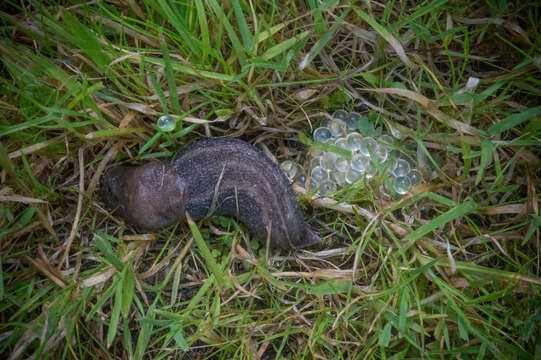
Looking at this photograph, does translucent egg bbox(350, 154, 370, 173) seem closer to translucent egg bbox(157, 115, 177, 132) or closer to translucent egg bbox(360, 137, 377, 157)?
translucent egg bbox(360, 137, 377, 157)

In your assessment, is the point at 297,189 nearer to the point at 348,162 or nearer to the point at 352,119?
the point at 348,162

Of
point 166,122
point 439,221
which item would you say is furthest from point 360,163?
point 166,122

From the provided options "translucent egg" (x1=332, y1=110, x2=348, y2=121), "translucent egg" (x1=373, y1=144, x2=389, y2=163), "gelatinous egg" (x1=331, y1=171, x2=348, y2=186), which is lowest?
"gelatinous egg" (x1=331, y1=171, x2=348, y2=186)

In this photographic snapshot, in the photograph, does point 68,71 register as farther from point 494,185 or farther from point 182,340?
point 494,185

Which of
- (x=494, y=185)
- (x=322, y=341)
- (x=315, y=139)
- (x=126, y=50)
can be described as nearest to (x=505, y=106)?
(x=494, y=185)

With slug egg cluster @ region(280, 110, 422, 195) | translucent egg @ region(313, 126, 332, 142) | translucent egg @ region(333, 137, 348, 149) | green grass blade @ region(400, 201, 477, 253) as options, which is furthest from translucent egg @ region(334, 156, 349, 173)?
green grass blade @ region(400, 201, 477, 253)

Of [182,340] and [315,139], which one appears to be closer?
[182,340]
